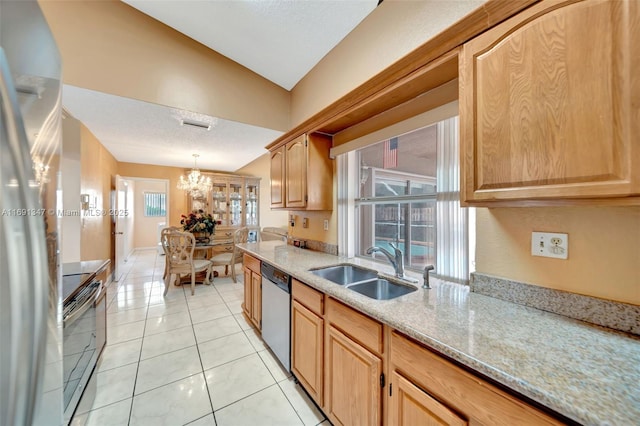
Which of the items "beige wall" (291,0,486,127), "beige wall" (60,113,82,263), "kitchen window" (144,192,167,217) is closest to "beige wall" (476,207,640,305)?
"beige wall" (291,0,486,127)

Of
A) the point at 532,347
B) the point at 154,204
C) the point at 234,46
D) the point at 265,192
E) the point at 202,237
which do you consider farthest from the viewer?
the point at 154,204

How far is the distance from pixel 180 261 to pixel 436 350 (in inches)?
152

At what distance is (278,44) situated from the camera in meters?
2.49

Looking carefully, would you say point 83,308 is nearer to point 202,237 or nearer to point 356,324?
point 356,324

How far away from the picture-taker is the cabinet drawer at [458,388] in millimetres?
631

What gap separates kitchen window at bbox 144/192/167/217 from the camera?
7436 mm

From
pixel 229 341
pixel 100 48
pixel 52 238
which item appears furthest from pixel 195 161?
pixel 52 238

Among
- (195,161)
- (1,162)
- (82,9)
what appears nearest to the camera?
(1,162)

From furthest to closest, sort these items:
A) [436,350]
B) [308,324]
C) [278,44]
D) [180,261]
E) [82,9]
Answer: [180,261] → [278,44] → [82,9] → [308,324] → [436,350]

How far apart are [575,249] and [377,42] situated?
197 centimetres

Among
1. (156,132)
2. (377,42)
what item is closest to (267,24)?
(377,42)

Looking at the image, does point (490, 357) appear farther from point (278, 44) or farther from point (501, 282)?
point (278, 44)

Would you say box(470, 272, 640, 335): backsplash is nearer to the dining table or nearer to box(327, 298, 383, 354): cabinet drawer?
box(327, 298, 383, 354): cabinet drawer

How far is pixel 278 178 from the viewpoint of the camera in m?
2.74
